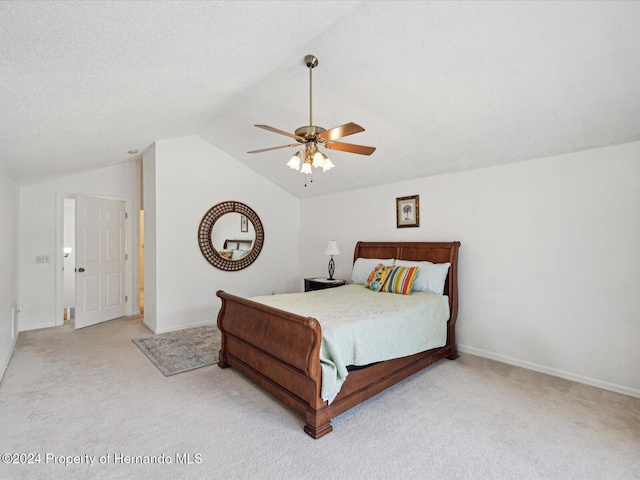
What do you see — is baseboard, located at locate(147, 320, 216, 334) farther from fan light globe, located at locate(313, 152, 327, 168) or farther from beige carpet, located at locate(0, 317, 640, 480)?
fan light globe, located at locate(313, 152, 327, 168)

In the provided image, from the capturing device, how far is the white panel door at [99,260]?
4879 millimetres

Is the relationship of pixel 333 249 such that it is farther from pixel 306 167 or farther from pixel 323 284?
pixel 306 167

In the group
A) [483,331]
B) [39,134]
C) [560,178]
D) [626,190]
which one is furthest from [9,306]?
[626,190]

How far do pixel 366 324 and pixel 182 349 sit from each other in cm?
246

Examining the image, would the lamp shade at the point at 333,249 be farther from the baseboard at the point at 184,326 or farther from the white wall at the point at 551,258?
the baseboard at the point at 184,326

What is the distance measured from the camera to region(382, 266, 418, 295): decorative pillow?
3711mm

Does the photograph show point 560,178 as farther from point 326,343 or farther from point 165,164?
point 165,164

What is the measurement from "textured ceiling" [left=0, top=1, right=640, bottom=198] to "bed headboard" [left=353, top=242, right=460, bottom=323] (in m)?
0.97

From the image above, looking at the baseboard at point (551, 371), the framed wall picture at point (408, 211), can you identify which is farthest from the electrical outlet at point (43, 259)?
the baseboard at point (551, 371)

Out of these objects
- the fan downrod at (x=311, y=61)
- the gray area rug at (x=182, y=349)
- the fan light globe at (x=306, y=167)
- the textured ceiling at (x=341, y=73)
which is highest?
the fan downrod at (x=311, y=61)

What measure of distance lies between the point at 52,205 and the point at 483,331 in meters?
6.17

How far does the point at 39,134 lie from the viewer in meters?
2.73

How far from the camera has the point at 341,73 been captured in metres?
2.90

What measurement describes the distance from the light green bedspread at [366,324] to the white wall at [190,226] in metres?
2.08
